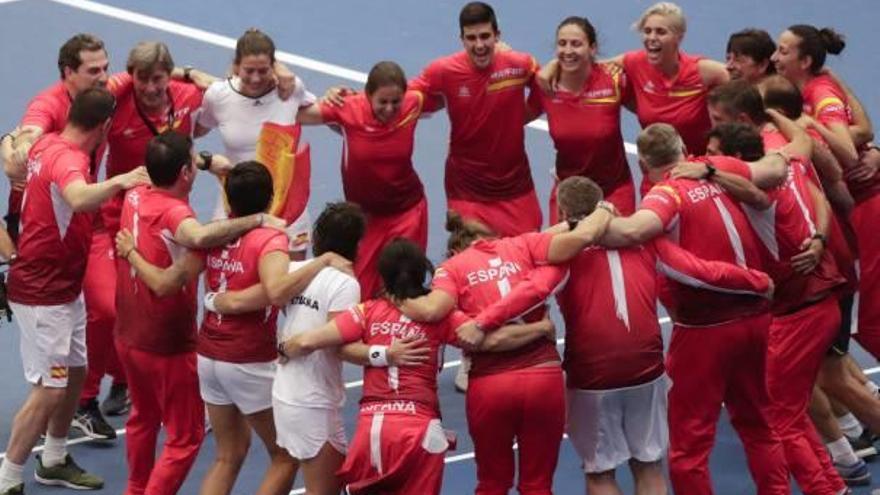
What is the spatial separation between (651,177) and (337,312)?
216cm

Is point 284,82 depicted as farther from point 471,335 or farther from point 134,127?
point 471,335

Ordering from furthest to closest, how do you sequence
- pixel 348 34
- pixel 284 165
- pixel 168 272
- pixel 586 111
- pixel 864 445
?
pixel 348 34
pixel 284 165
pixel 586 111
pixel 864 445
pixel 168 272

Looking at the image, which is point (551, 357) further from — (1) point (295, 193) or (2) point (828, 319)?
(1) point (295, 193)

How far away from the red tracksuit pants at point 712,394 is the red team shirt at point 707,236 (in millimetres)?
82

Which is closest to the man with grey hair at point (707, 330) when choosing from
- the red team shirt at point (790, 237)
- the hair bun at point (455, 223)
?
the red team shirt at point (790, 237)

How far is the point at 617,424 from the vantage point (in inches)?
497

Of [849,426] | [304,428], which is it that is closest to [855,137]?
[849,426]

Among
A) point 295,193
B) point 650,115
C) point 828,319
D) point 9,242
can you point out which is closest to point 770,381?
point 828,319

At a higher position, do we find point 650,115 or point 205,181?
point 650,115

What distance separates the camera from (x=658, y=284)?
12945mm

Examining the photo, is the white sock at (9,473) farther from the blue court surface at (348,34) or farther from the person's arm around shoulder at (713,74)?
the person's arm around shoulder at (713,74)

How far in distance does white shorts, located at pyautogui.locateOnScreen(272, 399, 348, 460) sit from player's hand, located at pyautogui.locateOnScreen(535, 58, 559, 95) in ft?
11.8

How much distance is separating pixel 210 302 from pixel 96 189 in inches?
44.4

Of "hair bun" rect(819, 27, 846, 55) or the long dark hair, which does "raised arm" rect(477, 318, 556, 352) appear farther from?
"hair bun" rect(819, 27, 846, 55)
